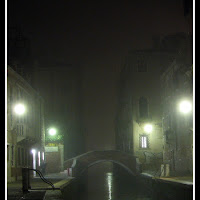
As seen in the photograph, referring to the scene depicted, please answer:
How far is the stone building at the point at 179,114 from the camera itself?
23641 mm

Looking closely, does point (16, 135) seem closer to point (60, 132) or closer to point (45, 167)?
point (45, 167)

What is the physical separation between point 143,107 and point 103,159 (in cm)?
615

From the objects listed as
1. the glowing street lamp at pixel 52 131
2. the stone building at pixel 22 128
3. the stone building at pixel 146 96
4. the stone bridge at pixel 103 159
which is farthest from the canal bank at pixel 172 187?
the glowing street lamp at pixel 52 131

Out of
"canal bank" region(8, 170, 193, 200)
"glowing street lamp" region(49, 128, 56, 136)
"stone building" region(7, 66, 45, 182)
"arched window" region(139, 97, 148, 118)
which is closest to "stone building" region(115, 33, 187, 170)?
"arched window" region(139, 97, 148, 118)

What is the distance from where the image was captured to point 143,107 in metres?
39.2

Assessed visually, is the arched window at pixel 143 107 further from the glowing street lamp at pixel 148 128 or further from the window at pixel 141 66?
the window at pixel 141 66

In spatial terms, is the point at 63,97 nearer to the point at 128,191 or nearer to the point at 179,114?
the point at 128,191

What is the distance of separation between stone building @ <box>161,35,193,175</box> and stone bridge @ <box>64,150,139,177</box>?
21.4 ft

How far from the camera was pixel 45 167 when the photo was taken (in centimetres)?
3456

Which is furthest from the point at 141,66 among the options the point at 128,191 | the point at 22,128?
the point at 22,128

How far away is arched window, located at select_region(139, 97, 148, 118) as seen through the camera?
128 ft

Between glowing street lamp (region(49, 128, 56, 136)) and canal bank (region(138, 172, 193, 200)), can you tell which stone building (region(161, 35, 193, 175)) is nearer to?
canal bank (region(138, 172, 193, 200))
